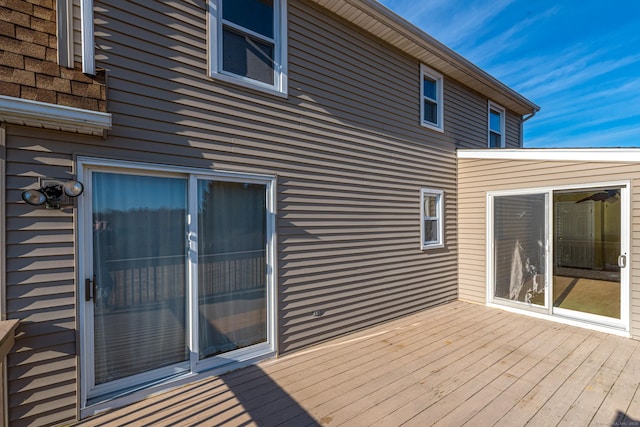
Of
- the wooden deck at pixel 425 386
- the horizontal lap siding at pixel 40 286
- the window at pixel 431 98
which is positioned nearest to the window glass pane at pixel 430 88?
the window at pixel 431 98

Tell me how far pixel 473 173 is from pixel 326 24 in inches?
148

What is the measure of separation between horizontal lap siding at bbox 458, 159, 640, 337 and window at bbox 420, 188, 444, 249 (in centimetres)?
57

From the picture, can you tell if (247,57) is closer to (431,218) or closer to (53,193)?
(53,193)

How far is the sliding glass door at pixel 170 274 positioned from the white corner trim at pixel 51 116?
33cm

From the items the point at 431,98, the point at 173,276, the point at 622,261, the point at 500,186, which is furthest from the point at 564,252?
the point at 173,276

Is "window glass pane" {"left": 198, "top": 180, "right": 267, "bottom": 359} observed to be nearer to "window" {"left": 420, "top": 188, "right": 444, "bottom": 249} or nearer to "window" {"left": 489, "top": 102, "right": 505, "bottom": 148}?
"window" {"left": 420, "top": 188, "right": 444, "bottom": 249}

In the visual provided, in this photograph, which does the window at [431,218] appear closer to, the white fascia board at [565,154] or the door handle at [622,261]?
the white fascia board at [565,154]

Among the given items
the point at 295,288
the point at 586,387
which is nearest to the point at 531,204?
the point at 586,387

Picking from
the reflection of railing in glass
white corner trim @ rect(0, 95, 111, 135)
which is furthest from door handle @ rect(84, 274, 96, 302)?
white corner trim @ rect(0, 95, 111, 135)

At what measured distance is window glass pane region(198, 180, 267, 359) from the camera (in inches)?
118

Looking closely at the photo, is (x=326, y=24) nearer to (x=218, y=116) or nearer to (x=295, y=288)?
(x=218, y=116)

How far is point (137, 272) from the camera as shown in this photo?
265 cm

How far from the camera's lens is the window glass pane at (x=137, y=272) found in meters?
2.51

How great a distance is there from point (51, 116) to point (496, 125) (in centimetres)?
807
